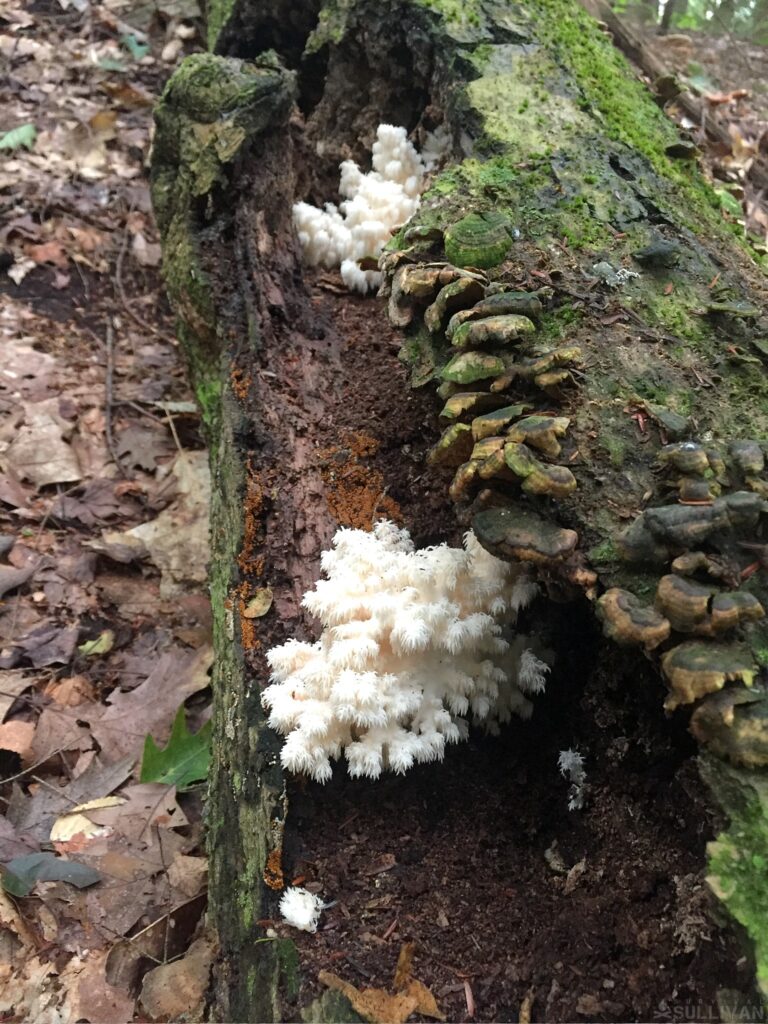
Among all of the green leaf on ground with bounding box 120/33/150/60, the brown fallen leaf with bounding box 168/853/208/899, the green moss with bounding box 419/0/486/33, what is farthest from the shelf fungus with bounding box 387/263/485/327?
the green leaf on ground with bounding box 120/33/150/60

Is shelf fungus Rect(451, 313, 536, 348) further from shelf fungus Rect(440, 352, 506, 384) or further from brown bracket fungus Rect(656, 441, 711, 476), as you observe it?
brown bracket fungus Rect(656, 441, 711, 476)

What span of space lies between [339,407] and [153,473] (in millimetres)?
2518

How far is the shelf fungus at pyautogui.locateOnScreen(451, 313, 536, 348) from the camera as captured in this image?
2.59 metres

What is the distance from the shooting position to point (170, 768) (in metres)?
3.84

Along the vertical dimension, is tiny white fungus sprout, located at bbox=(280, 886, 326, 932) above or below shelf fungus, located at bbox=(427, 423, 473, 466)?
below

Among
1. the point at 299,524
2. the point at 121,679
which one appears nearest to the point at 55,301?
the point at 121,679

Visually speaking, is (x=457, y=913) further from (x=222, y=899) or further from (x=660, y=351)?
(x=660, y=351)

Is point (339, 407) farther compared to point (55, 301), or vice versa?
point (55, 301)

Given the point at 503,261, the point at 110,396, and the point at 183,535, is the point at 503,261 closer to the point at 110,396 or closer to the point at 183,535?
the point at 183,535

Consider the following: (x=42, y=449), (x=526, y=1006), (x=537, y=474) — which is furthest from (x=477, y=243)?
(x=42, y=449)

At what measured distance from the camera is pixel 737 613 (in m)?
1.92

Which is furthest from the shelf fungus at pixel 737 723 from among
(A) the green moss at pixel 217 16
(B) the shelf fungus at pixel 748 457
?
(A) the green moss at pixel 217 16

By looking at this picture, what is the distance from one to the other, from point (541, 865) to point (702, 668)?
1.05 metres

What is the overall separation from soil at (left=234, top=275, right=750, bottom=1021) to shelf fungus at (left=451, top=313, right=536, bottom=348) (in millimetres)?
493
